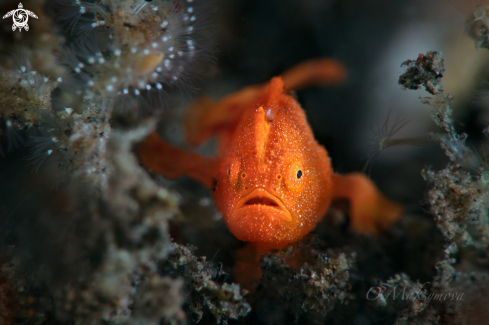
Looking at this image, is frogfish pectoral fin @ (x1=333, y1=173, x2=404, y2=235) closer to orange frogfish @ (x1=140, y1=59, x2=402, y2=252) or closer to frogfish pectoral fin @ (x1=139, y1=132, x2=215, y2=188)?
orange frogfish @ (x1=140, y1=59, x2=402, y2=252)

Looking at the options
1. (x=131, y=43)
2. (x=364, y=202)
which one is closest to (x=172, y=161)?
(x=131, y=43)

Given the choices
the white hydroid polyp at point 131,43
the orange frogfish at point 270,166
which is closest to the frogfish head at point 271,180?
the orange frogfish at point 270,166

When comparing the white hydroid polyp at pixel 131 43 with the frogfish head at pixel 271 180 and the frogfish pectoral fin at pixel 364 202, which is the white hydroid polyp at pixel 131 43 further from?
the frogfish pectoral fin at pixel 364 202

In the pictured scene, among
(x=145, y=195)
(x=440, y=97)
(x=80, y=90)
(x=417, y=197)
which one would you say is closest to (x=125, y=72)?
(x=80, y=90)

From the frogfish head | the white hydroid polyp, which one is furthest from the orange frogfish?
the white hydroid polyp

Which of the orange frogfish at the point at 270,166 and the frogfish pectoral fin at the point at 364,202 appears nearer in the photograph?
the orange frogfish at the point at 270,166

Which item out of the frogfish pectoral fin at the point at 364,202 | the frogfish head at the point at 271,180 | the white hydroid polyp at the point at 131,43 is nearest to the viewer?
the white hydroid polyp at the point at 131,43
